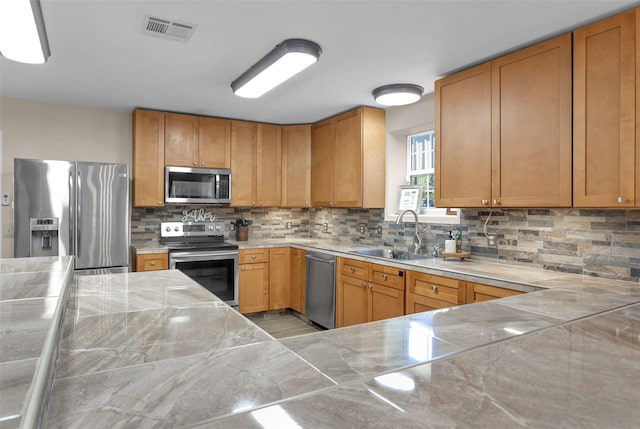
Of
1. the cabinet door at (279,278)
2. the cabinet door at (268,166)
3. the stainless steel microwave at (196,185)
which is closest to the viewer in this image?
the stainless steel microwave at (196,185)

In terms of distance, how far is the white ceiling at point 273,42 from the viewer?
6.84 ft

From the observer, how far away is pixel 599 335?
1081 mm

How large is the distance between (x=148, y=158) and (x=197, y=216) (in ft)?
3.03

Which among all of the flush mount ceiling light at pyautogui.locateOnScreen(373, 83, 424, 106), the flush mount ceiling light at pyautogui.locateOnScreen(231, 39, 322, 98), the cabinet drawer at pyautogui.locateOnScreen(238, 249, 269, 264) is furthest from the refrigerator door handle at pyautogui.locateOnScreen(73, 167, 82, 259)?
the flush mount ceiling light at pyautogui.locateOnScreen(373, 83, 424, 106)

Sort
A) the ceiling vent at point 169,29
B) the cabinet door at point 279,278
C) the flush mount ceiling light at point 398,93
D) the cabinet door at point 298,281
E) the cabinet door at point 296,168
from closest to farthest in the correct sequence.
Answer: the ceiling vent at point 169,29, the flush mount ceiling light at point 398,93, the cabinet door at point 298,281, the cabinet door at point 279,278, the cabinet door at point 296,168

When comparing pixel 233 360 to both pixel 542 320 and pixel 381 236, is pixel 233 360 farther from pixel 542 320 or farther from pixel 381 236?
pixel 381 236

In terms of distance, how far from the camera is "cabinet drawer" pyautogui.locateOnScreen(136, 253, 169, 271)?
384 centimetres

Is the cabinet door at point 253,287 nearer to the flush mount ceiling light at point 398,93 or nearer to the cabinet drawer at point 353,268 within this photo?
the cabinet drawer at point 353,268

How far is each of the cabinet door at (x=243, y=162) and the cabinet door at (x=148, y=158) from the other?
80 centimetres

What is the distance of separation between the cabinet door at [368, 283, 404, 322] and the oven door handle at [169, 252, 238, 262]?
1.69 meters

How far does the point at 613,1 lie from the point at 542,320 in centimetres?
178

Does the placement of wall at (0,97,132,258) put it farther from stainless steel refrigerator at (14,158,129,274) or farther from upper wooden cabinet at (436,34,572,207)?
upper wooden cabinet at (436,34,572,207)

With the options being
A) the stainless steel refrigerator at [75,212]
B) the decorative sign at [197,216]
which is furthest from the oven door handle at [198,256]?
the decorative sign at [197,216]

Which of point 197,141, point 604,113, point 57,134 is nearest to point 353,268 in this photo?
point 604,113
